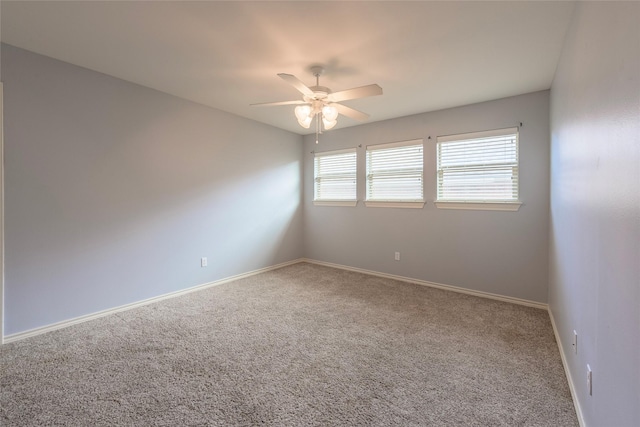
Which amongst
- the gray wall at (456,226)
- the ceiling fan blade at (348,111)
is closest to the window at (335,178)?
the gray wall at (456,226)

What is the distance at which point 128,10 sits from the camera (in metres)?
1.88

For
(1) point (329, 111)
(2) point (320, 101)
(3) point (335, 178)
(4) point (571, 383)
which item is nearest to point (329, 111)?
(1) point (329, 111)

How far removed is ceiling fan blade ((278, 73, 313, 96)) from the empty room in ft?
0.07

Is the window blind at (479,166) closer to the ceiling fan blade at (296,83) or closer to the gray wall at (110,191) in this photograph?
the ceiling fan blade at (296,83)

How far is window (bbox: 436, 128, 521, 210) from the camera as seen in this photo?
3361 mm

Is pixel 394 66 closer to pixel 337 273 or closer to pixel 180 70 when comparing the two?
pixel 180 70

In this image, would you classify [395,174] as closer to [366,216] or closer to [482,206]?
[366,216]

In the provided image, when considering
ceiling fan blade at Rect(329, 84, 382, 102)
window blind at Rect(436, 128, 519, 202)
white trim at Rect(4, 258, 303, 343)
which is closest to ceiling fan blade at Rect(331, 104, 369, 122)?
ceiling fan blade at Rect(329, 84, 382, 102)

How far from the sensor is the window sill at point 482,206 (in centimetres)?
332

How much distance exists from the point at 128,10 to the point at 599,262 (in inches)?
124

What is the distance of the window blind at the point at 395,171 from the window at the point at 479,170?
31 centimetres

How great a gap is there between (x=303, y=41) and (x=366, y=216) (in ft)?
9.55

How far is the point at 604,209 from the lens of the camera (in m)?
1.21

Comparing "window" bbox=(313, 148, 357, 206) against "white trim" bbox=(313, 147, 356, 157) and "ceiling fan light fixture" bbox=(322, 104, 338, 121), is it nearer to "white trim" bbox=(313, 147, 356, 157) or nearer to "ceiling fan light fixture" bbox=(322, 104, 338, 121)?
"white trim" bbox=(313, 147, 356, 157)
